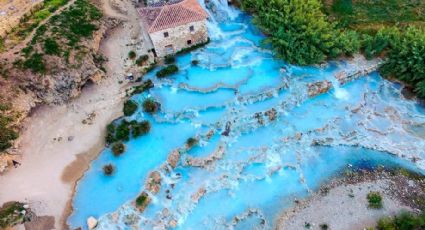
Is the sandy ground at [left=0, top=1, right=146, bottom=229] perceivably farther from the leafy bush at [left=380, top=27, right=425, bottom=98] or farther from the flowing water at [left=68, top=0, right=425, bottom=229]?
the leafy bush at [left=380, top=27, right=425, bottom=98]

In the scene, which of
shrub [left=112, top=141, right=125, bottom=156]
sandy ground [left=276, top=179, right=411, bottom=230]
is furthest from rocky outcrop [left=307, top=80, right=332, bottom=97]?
shrub [left=112, top=141, right=125, bottom=156]

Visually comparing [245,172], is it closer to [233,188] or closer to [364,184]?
[233,188]

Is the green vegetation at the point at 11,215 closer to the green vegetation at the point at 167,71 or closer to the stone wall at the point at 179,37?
the green vegetation at the point at 167,71

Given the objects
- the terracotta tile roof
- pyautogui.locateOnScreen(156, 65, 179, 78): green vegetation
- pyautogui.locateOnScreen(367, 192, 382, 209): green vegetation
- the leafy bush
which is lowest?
→ pyautogui.locateOnScreen(367, 192, 382, 209): green vegetation

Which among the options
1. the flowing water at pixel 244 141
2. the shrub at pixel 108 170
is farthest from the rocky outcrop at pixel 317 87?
the shrub at pixel 108 170

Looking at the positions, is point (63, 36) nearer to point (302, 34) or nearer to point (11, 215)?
point (11, 215)
